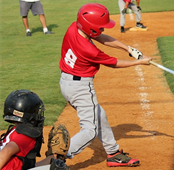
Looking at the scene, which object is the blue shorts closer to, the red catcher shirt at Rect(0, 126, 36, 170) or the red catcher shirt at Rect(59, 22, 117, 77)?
the red catcher shirt at Rect(59, 22, 117, 77)

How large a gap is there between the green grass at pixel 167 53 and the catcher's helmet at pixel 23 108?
4887mm

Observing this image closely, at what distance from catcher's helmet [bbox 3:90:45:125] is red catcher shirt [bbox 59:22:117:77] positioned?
3.59ft

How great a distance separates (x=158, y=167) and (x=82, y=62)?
1615 millimetres

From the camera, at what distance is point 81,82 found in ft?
15.9

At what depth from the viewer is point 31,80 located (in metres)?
9.31

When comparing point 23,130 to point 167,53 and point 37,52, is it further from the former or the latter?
point 37,52

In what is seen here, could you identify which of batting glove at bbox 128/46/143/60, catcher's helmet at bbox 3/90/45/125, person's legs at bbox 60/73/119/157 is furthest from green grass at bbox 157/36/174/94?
catcher's helmet at bbox 3/90/45/125

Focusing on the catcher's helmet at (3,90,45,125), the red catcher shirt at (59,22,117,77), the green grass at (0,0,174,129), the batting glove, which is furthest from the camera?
the green grass at (0,0,174,129)

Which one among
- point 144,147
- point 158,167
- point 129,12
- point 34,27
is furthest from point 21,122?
point 129,12

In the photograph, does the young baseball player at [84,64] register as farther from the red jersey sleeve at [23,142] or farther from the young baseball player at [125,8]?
the young baseball player at [125,8]

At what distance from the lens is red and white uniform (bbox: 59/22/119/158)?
4757mm

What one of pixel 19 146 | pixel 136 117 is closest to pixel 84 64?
pixel 19 146

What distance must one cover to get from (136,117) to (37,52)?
19.5 ft

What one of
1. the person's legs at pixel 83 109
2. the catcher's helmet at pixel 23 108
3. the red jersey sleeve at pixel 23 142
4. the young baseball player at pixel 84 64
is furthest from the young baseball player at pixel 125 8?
the red jersey sleeve at pixel 23 142
